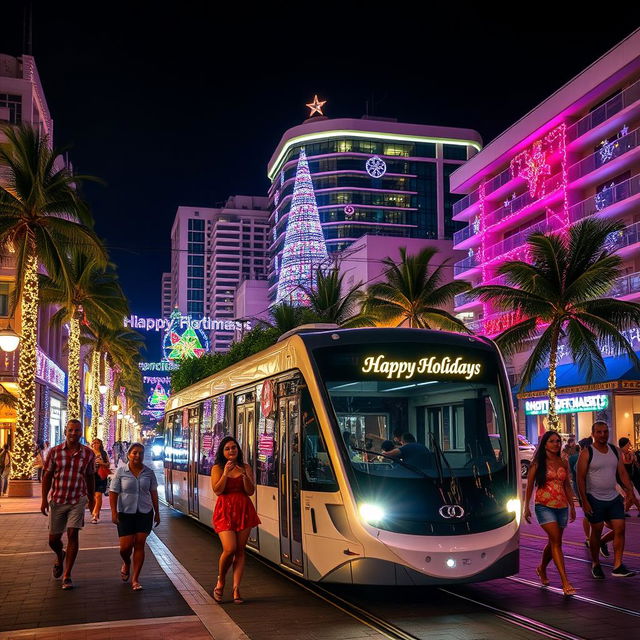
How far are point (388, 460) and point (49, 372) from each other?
38.5 meters

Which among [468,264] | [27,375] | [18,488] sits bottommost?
[18,488]

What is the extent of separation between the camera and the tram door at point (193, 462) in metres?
18.0

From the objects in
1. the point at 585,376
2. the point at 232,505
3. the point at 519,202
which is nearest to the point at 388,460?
the point at 232,505

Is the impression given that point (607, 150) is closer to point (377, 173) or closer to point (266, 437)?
point (266, 437)

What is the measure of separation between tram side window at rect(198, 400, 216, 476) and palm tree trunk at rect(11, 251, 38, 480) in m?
12.5

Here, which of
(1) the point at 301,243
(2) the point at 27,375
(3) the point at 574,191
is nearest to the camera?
(2) the point at 27,375

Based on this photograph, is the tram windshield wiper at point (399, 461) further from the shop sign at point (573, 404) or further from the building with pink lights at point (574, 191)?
the shop sign at point (573, 404)

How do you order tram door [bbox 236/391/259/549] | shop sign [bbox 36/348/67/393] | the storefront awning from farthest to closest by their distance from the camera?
shop sign [bbox 36/348/67/393] < the storefront awning < tram door [bbox 236/391/259/549]

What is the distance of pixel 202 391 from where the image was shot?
17.8 m

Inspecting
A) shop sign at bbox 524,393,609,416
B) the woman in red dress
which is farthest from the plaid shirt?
shop sign at bbox 524,393,609,416

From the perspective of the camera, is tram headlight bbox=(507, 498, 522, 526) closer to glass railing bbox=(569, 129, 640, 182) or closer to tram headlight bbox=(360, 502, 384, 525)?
tram headlight bbox=(360, 502, 384, 525)

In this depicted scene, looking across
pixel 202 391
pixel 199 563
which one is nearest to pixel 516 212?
pixel 202 391

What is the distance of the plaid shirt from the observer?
1073 centimetres

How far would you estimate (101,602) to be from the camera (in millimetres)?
9633
